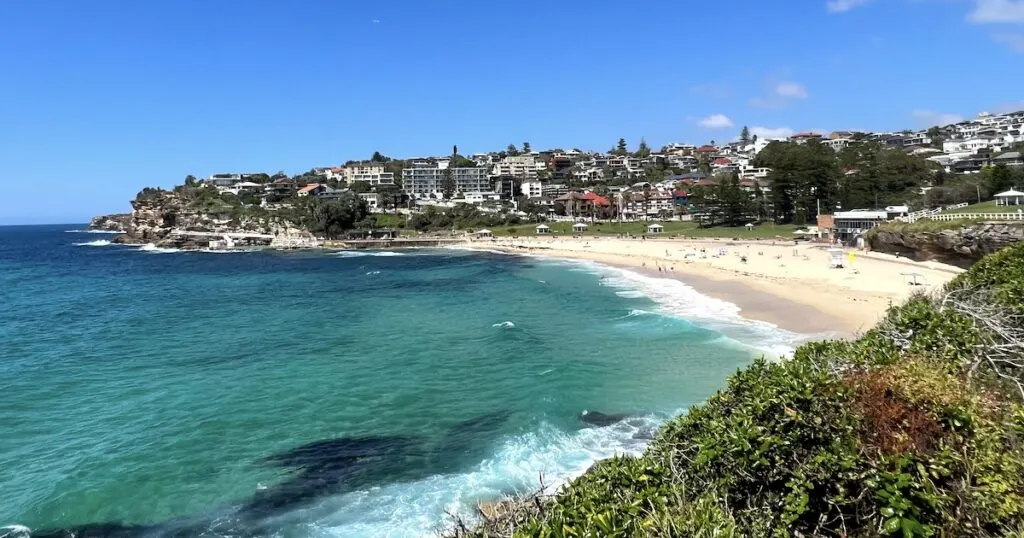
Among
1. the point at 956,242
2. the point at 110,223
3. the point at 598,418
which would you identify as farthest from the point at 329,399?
the point at 110,223

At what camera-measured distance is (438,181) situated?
150375 millimetres

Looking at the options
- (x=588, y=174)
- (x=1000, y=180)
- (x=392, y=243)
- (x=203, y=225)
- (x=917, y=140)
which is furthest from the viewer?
(x=588, y=174)

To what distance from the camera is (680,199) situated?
112812 mm

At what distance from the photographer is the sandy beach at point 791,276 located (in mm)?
28172

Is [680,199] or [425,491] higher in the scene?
[680,199]

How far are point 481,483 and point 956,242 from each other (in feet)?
130

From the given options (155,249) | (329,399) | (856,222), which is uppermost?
(856,222)

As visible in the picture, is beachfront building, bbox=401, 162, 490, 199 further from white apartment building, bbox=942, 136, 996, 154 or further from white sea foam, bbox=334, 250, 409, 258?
white apartment building, bbox=942, 136, 996, 154

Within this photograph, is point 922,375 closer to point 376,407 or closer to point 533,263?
point 376,407

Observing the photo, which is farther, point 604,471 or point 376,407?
point 376,407

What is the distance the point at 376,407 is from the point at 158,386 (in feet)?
29.5

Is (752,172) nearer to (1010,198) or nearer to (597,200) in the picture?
(597,200)

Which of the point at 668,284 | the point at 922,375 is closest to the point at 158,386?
the point at 922,375

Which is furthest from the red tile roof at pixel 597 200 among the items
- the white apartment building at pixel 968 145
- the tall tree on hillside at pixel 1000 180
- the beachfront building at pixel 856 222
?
the white apartment building at pixel 968 145
